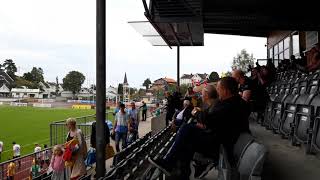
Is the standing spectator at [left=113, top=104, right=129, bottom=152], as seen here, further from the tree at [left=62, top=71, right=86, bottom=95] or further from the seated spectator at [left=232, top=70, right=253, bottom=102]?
the tree at [left=62, top=71, right=86, bottom=95]

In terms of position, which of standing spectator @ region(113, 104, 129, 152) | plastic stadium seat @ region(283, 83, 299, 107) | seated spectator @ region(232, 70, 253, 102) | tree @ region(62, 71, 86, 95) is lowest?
standing spectator @ region(113, 104, 129, 152)

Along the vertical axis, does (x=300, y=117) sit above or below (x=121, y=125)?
above

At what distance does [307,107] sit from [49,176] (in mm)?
5921

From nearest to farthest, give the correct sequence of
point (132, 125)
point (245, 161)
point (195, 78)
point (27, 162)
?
point (245, 161) → point (27, 162) → point (132, 125) → point (195, 78)

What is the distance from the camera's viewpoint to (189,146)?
4242mm

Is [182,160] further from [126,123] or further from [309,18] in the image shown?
[309,18]

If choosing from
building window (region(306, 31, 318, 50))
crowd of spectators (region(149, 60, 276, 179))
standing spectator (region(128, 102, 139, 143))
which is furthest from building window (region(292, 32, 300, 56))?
crowd of spectators (region(149, 60, 276, 179))

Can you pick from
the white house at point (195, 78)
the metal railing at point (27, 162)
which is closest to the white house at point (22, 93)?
the white house at point (195, 78)

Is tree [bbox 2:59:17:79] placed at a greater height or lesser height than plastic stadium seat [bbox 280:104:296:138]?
greater

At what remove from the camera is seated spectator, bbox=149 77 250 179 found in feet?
13.0

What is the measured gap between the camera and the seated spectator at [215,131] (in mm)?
3947

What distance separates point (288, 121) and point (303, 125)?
80 cm

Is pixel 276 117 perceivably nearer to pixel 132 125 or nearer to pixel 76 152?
pixel 76 152

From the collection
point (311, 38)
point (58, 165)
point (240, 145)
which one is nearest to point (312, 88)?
point (240, 145)
